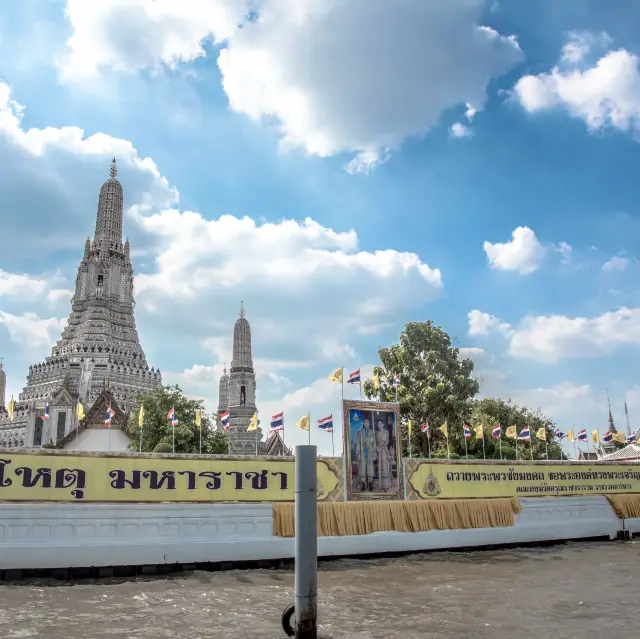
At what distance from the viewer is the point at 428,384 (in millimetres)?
36406

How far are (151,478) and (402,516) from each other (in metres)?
7.57

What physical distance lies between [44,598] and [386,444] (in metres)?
10.1

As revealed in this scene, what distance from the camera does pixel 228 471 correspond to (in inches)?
659

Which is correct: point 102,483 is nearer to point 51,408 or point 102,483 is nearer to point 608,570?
point 608,570

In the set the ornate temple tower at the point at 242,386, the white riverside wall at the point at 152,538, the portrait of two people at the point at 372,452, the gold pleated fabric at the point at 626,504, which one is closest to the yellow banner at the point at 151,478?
the white riverside wall at the point at 152,538

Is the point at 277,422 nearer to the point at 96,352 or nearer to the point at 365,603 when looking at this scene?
the point at 365,603

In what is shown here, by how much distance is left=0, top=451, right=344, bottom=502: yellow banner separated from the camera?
14.8m

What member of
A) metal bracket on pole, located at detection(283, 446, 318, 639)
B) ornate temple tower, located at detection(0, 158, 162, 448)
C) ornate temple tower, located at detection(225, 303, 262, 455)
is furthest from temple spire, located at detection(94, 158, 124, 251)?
metal bracket on pole, located at detection(283, 446, 318, 639)

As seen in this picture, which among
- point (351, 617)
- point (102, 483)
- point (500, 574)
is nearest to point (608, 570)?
point (500, 574)

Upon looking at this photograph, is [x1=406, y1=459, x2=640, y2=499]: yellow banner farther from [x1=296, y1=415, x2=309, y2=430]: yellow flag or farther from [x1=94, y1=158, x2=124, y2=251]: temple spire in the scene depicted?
[x1=94, y1=158, x2=124, y2=251]: temple spire

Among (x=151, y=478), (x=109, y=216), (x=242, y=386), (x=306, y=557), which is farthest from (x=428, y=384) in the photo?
(x=109, y=216)

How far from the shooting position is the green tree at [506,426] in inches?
1582

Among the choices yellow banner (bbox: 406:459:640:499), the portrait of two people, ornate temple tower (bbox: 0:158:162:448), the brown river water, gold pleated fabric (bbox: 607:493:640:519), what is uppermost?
ornate temple tower (bbox: 0:158:162:448)

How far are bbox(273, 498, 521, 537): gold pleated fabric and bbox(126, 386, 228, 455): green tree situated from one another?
20255 mm
